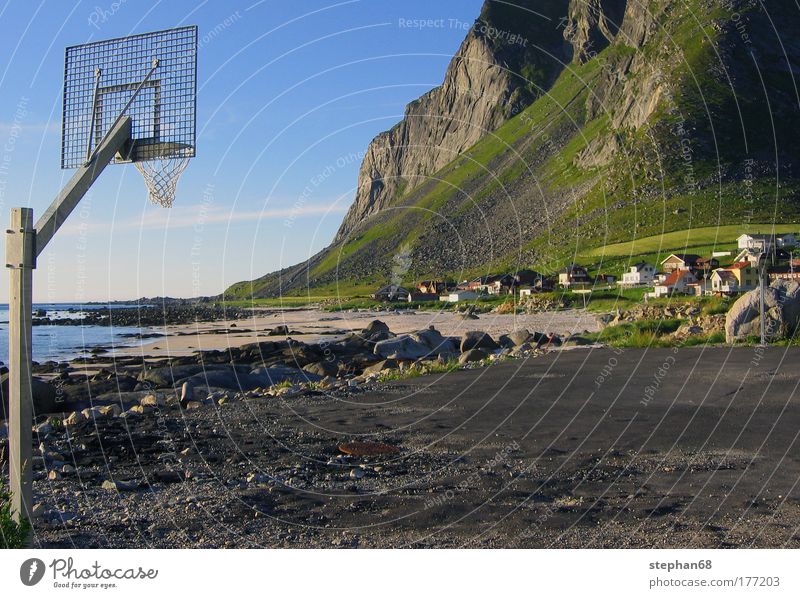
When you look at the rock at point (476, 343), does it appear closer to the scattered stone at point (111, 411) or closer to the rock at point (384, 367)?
the rock at point (384, 367)

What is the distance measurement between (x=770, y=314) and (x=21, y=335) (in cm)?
2533

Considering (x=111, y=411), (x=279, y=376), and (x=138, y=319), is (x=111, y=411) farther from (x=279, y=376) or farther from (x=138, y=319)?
(x=138, y=319)

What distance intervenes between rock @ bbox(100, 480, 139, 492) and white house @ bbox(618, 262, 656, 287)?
288 ft

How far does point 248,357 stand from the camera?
151 feet

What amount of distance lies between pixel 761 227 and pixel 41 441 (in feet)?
382

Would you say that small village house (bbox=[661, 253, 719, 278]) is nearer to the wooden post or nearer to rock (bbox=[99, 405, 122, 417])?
rock (bbox=[99, 405, 122, 417])

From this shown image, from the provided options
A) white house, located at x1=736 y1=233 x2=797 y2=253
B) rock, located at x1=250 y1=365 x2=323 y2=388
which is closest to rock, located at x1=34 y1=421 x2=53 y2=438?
rock, located at x1=250 y1=365 x2=323 y2=388

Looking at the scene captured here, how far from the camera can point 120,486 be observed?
1238 centimetres

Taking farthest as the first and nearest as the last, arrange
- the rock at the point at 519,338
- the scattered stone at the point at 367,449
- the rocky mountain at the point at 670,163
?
the rocky mountain at the point at 670,163 → the rock at the point at 519,338 → the scattered stone at the point at 367,449

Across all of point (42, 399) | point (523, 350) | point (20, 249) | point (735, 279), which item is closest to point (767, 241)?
point (735, 279)

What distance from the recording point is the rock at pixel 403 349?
36.8 metres

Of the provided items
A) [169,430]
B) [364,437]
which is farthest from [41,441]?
[364,437]

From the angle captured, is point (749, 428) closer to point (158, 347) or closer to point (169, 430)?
point (169, 430)

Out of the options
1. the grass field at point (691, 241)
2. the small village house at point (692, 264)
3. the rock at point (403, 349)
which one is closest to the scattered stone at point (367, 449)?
the rock at point (403, 349)
